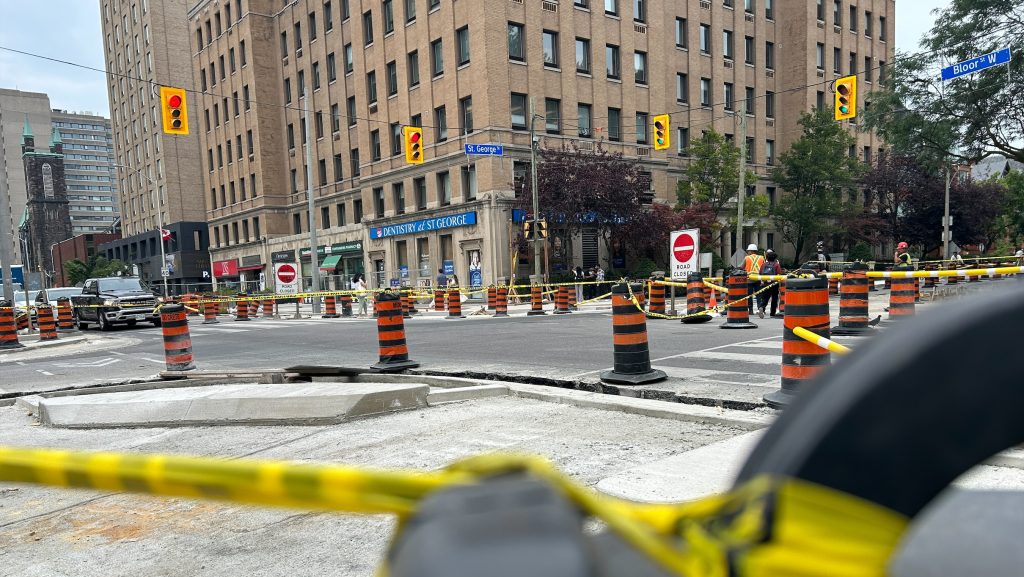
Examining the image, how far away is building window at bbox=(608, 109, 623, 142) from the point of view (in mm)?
38531

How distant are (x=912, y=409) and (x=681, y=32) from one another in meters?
46.4

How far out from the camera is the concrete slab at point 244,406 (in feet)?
20.7

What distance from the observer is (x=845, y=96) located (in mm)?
22594

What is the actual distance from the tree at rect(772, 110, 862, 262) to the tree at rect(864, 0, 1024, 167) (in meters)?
15.1

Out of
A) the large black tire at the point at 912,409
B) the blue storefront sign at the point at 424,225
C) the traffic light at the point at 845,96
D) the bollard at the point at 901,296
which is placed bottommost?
the bollard at the point at 901,296

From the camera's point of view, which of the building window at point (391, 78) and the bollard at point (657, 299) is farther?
the building window at point (391, 78)

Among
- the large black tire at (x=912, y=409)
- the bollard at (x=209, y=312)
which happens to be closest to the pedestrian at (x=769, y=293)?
the large black tire at (x=912, y=409)

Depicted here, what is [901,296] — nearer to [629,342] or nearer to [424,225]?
[629,342]

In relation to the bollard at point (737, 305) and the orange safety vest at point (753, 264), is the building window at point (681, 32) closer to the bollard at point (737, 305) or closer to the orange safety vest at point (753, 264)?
the orange safety vest at point (753, 264)

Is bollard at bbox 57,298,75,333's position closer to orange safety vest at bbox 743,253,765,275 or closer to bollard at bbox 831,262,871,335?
orange safety vest at bbox 743,253,765,275

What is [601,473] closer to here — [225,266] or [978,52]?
[978,52]

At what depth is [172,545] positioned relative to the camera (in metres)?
3.48

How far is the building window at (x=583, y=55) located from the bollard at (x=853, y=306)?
28809 millimetres

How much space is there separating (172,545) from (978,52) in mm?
30708
